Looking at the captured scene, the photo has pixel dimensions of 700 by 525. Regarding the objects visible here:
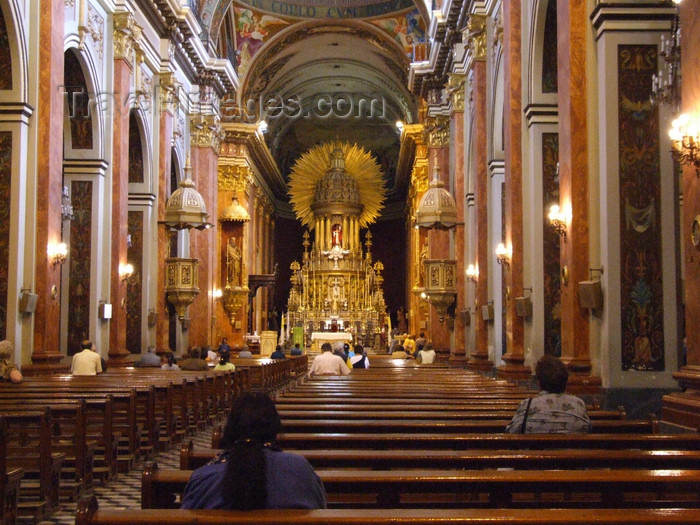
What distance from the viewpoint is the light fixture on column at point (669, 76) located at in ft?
24.1

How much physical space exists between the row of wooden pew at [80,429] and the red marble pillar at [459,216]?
24.9 ft

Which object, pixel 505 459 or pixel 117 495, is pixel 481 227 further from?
pixel 505 459

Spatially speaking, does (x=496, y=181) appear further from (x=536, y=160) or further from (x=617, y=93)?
(x=617, y=93)

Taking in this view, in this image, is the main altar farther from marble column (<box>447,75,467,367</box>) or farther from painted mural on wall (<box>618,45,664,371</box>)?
painted mural on wall (<box>618,45,664,371</box>)

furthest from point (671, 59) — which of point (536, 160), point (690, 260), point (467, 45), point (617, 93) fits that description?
point (467, 45)

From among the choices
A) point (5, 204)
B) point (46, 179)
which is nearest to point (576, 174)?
point (46, 179)

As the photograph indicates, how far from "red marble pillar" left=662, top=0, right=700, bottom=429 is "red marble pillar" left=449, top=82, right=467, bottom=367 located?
11.7 m

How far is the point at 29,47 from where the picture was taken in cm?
1135

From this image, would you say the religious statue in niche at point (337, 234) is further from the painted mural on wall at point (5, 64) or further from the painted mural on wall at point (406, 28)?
the painted mural on wall at point (5, 64)

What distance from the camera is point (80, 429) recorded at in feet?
20.6

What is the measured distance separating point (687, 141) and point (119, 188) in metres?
11.6

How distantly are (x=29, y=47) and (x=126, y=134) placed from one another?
14.6 ft

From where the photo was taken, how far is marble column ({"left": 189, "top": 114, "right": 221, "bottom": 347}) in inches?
850

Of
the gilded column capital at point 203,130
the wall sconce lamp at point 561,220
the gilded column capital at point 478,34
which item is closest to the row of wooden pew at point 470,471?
the wall sconce lamp at point 561,220
